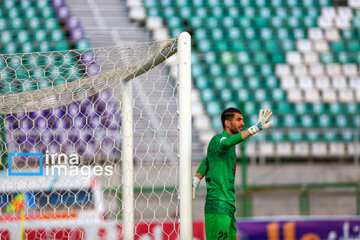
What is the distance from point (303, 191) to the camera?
7.66 m

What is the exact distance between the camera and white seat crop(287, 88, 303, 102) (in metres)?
10.2

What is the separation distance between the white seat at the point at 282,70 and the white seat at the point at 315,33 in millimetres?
1016

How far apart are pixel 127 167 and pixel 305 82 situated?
709 cm

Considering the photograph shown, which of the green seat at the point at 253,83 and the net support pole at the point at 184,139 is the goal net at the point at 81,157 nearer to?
the net support pole at the point at 184,139

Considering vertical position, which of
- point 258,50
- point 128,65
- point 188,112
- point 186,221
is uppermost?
point 258,50

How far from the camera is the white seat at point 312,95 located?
10203mm

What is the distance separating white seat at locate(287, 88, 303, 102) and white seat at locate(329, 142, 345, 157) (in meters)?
1.43

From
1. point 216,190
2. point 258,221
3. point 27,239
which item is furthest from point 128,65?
point 258,221

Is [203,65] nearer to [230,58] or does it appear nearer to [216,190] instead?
[230,58]

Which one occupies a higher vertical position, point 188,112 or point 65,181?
point 188,112

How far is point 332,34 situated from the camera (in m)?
11.3

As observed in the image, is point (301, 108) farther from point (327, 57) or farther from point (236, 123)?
point (236, 123)

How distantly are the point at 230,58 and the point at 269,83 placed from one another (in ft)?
2.88

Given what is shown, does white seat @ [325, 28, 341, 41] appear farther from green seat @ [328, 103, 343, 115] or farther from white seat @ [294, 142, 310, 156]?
white seat @ [294, 142, 310, 156]
